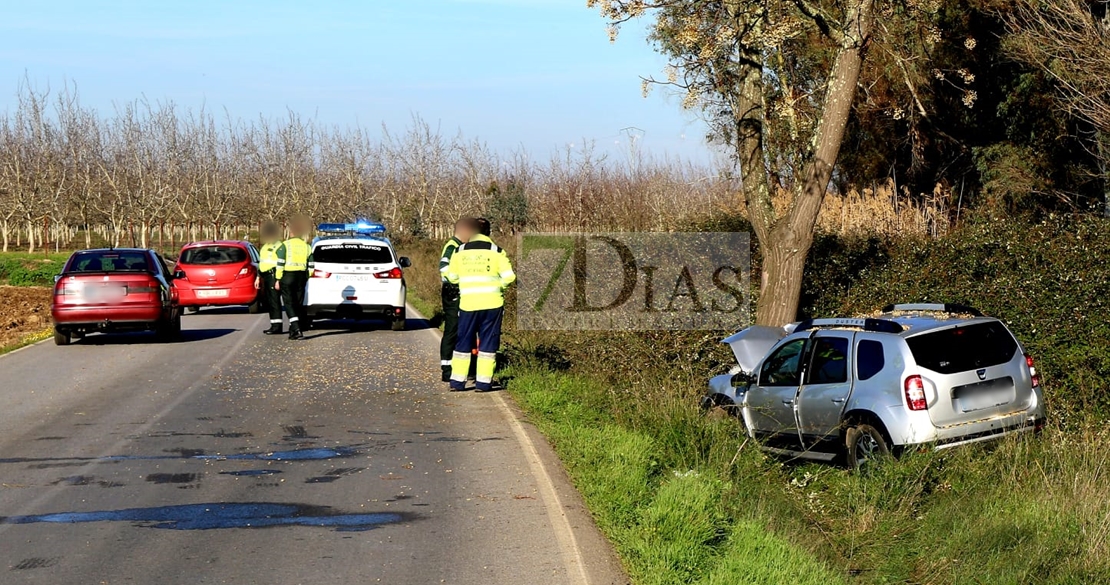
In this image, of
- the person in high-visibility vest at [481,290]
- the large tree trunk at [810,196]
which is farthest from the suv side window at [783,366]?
the large tree trunk at [810,196]

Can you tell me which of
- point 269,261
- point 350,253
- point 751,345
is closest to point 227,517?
point 751,345

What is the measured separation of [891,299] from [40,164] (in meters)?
64.9

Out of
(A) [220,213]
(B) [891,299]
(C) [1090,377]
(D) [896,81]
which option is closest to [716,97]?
(D) [896,81]

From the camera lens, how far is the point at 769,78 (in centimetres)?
2806

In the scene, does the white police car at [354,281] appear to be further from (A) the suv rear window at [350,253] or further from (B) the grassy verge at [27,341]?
(B) the grassy verge at [27,341]

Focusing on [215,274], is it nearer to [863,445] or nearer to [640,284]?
[640,284]

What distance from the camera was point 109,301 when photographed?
19656mm

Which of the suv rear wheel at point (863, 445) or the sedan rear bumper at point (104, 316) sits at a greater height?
the sedan rear bumper at point (104, 316)

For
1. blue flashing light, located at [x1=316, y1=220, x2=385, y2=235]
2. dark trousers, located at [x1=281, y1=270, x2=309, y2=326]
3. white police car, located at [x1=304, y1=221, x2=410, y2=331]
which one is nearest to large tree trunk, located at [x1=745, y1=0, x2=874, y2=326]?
white police car, located at [x1=304, y1=221, x2=410, y2=331]

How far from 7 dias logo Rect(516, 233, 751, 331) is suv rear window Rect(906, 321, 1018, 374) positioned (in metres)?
7.08

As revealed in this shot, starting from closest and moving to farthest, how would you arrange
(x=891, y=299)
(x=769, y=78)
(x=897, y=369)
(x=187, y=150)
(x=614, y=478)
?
(x=614, y=478) → (x=897, y=369) → (x=891, y=299) → (x=769, y=78) → (x=187, y=150)

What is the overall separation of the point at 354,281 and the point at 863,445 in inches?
531

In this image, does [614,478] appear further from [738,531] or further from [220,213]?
[220,213]

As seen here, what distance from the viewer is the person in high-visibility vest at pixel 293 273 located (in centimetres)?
2056
